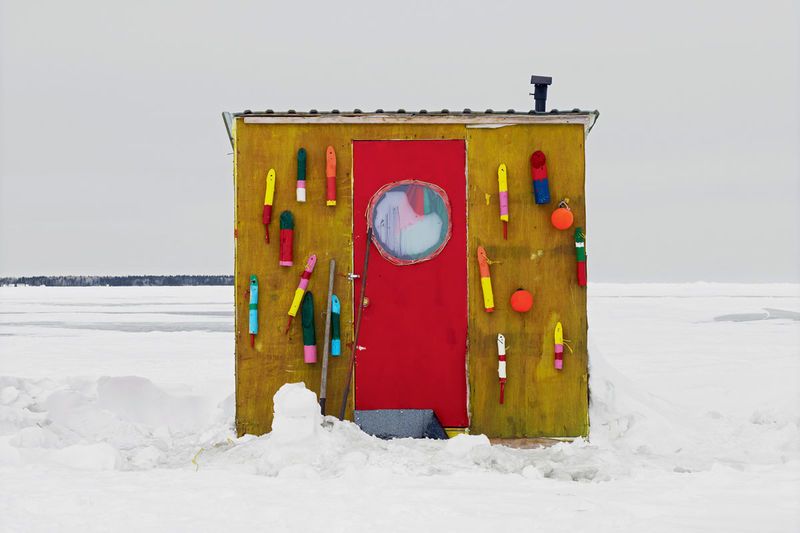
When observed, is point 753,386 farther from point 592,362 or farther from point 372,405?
point 372,405

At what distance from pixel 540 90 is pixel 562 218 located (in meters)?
1.48

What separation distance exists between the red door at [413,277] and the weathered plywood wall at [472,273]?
0.33 ft

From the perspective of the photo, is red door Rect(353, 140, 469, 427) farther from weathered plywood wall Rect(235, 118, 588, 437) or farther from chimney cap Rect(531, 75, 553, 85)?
chimney cap Rect(531, 75, 553, 85)

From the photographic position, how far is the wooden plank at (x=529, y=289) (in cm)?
618

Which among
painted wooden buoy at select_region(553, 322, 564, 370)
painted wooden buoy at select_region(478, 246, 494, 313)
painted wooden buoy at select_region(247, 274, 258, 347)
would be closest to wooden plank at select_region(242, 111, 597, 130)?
painted wooden buoy at select_region(478, 246, 494, 313)

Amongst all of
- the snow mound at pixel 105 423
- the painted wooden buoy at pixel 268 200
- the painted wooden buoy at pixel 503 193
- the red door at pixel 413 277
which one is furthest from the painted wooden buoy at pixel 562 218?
the snow mound at pixel 105 423

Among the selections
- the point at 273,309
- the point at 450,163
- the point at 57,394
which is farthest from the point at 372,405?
the point at 57,394

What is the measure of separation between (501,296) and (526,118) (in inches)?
62.2

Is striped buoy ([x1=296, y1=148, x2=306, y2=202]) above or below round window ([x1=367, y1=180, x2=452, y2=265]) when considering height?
above

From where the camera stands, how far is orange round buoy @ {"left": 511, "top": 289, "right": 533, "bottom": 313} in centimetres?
608

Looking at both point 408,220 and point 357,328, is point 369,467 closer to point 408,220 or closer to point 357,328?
point 357,328

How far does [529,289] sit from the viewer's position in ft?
20.4

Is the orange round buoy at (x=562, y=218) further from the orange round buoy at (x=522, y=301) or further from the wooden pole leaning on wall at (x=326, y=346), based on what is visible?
the wooden pole leaning on wall at (x=326, y=346)

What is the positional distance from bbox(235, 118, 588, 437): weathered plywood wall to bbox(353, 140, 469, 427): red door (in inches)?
4.0
